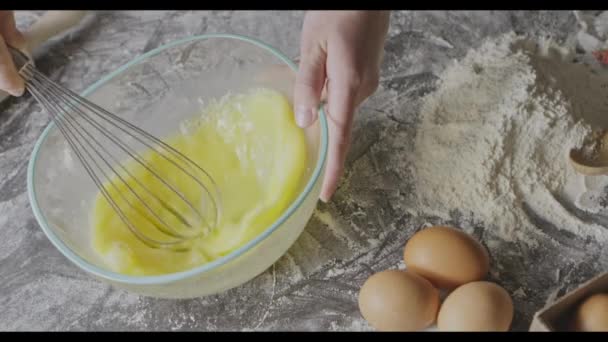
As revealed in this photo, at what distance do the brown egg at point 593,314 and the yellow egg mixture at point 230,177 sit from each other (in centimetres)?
44

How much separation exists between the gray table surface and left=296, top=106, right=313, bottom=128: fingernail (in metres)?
0.16

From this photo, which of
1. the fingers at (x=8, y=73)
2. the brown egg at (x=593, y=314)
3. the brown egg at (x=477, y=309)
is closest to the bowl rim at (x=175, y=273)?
the fingers at (x=8, y=73)

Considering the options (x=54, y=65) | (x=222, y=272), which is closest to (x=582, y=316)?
(x=222, y=272)

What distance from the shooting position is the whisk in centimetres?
98

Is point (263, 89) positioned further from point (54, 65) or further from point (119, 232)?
point (54, 65)

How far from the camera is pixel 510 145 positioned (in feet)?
3.53

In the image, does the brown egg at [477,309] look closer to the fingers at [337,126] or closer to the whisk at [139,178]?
the fingers at [337,126]

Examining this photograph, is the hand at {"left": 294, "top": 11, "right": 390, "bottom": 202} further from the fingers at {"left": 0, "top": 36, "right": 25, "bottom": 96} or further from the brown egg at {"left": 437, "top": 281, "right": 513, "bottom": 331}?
the fingers at {"left": 0, "top": 36, "right": 25, "bottom": 96}

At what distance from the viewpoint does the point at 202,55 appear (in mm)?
1167

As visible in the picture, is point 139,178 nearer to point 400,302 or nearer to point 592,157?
point 400,302

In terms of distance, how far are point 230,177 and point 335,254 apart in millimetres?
228

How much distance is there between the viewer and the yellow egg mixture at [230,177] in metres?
0.98

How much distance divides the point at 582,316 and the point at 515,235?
201 mm

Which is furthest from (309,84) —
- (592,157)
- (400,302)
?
(592,157)
